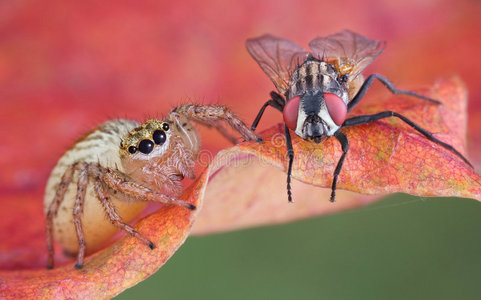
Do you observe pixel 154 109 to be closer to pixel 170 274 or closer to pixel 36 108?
pixel 36 108

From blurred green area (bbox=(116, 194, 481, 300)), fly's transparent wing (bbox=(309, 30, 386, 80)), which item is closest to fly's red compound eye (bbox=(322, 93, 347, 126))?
fly's transparent wing (bbox=(309, 30, 386, 80))

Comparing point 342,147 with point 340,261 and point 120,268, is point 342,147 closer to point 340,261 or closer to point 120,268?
point 120,268

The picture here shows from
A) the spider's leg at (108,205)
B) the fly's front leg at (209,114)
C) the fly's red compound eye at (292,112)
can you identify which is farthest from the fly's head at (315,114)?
the spider's leg at (108,205)

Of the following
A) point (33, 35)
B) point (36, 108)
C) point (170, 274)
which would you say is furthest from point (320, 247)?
point (33, 35)

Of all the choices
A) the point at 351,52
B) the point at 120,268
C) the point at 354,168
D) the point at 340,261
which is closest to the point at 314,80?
the point at 351,52

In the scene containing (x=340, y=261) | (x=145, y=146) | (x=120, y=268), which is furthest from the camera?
(x=340, y=261)

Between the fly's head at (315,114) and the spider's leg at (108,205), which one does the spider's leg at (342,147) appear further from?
the spider's leg at (108,205)
